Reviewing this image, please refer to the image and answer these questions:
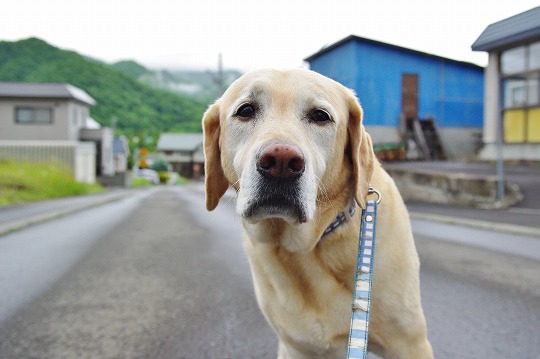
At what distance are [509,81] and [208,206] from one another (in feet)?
48.8

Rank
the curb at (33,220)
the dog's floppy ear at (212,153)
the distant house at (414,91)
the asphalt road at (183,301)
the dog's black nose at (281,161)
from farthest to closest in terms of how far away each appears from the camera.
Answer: the distant house at (414,91), the curb at (33,220), the asphalt road at (183,301), the dog's floppy ear at (212,153), the dog's black nose at (281,161)

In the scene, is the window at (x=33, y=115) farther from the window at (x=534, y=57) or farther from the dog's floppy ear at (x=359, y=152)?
the dog's floppy ear at (x=359, y=152)

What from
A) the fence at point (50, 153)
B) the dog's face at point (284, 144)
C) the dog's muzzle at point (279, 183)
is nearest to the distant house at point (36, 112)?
the fence at point (50, 153)

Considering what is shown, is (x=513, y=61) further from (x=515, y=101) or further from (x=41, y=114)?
(x=41, y=114)

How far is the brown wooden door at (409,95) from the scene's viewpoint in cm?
1345

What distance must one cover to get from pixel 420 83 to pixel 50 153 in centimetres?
2113

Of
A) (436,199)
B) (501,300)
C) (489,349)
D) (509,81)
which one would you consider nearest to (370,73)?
(436,199)

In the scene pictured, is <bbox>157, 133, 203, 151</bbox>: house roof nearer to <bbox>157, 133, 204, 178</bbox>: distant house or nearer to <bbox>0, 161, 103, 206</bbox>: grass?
<bbox>157, 133, 204, 178</bbox>: distant house

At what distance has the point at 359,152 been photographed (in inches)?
78.4

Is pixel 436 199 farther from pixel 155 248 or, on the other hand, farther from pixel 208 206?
pixel 208 206

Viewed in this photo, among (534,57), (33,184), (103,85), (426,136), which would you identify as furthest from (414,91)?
(103,85)

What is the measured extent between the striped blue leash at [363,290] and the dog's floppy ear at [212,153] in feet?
2.58

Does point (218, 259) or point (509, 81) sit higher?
point (509, 81)

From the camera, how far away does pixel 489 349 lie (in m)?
2.62
